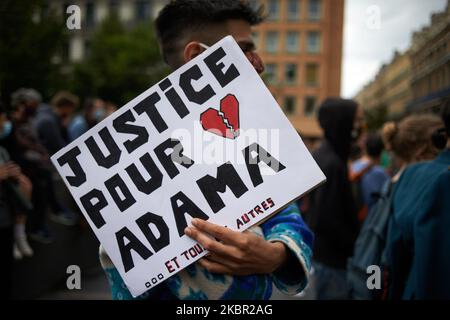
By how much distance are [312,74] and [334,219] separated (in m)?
47.2

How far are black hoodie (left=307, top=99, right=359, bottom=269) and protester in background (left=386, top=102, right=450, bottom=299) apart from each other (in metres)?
0.73

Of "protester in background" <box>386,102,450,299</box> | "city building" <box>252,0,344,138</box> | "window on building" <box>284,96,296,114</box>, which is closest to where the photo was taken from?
"protester in background" <box>386,102,450,299</box>

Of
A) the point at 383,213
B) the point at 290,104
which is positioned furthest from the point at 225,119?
the point at 290,104

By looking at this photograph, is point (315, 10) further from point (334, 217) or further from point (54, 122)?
point (334, 217)

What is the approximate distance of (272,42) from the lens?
48.4 meters

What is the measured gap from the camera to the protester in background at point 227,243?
1224mm

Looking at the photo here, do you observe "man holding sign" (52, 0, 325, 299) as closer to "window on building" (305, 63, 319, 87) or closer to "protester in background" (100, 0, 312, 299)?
"protester in background" (100, 0, 312, 299)

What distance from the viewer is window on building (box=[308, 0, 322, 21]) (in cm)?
4581

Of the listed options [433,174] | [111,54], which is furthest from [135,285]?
[111,54]

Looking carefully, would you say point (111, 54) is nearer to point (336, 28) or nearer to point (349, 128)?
point (336, 28)

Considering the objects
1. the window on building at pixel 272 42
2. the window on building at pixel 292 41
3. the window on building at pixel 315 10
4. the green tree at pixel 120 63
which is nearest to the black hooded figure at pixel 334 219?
the green tree at pixel 120 63

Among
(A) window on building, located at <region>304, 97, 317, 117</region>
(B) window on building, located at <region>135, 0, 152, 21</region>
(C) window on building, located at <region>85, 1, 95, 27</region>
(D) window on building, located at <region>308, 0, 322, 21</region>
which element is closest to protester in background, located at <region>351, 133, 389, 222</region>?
(C) window on building, located at <region>85, 1, 95, 27</region>

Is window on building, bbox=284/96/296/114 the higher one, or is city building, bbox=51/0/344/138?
city building, bbox=51/0/344/138

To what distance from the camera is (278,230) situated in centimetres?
138
